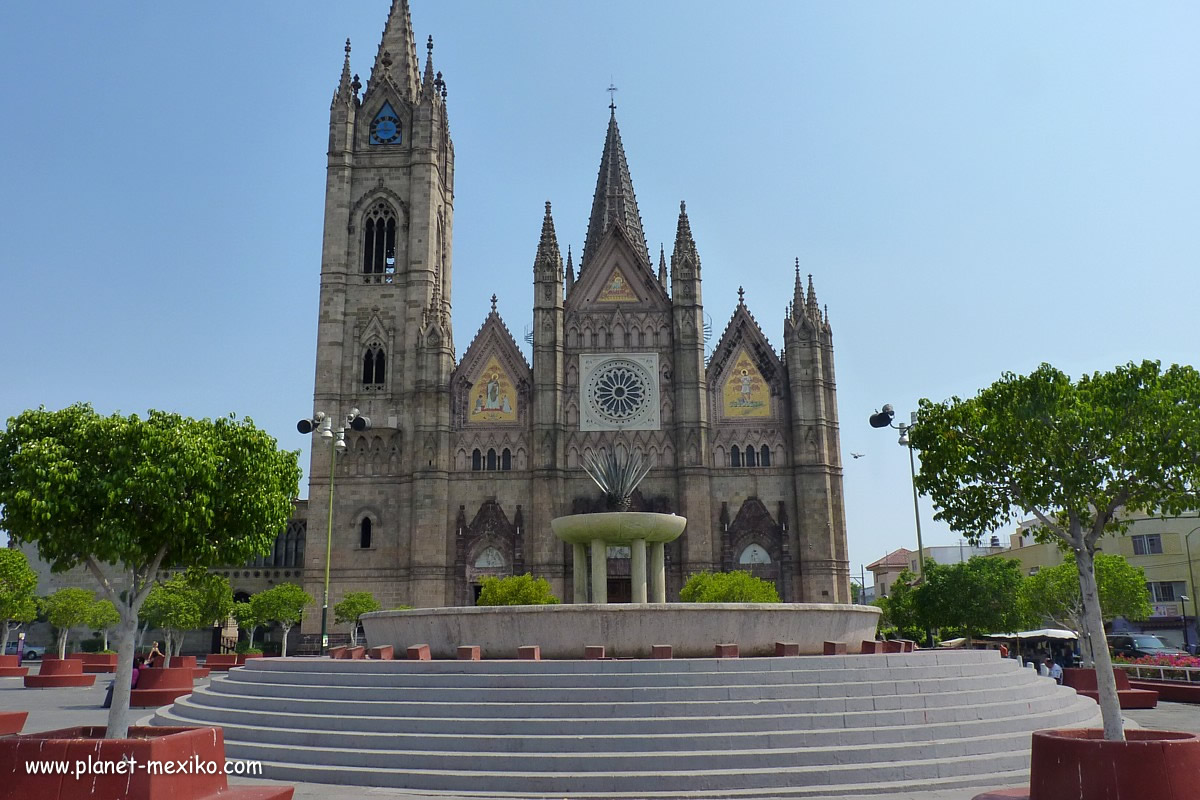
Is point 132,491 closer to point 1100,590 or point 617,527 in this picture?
point 617,527

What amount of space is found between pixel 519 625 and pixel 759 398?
36.9 metres

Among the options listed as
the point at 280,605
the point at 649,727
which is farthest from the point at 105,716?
the point at 280,605

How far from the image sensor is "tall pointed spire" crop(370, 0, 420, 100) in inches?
2358

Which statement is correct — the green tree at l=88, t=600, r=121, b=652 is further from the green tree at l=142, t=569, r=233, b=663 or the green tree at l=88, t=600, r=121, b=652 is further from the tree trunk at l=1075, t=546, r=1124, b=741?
the tree trunk at l=1075, t=546, r=1124, b=741

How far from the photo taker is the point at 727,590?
125 ft

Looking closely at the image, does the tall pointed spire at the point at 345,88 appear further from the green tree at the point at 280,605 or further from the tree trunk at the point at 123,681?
the tree trunk at the point at 123,681

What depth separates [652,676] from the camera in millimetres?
13445

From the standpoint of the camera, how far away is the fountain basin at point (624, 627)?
55.0ft

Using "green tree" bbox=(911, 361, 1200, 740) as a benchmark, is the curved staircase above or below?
below

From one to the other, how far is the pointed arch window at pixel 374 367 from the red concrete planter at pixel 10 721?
3856 cm

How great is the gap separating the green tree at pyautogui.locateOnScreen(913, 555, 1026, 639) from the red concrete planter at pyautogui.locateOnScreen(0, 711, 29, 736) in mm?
37099

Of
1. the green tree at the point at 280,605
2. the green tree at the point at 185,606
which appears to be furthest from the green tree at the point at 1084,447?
the green tree at the point at 280,605

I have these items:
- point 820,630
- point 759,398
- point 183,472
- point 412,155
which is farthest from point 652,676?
point 412,155

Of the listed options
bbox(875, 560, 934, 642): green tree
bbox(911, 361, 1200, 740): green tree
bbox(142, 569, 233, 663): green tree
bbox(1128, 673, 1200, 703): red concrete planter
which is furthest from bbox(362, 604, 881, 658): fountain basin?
bbox(875, 560, 934, 642): green tree
